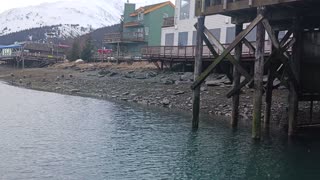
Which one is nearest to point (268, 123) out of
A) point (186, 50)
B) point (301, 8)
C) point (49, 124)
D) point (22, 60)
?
point (301, 8)

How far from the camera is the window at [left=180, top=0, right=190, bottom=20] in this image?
56.2 meters

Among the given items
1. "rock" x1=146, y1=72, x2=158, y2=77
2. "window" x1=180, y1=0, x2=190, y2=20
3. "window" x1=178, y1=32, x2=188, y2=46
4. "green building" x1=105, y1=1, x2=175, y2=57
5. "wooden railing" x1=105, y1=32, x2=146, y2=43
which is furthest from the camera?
"wooden railing" x1=105, y1=32, x2=146, y2=43

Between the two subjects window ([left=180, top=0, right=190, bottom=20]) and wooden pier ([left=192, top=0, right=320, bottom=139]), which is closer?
wooden pier ([left=192, top=0, right=320, bottom=139])

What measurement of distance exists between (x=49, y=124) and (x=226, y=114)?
12251mm

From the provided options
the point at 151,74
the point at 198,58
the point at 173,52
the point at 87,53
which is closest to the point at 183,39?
the point at 151,74

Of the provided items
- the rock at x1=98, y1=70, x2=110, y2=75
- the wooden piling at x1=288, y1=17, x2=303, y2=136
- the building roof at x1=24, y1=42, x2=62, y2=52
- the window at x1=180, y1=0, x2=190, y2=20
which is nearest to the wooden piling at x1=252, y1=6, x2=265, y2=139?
the wooden piling at x1=288, y1=17, x2=303, y2=136

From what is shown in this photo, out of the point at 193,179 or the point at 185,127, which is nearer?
the point at 193,179

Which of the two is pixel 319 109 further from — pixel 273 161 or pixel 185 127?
pixel 273 161

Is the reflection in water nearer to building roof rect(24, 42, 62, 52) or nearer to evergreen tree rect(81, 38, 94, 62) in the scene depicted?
evergreen tree rect(81, 38, 94, 62)

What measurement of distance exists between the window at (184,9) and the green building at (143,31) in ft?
65.4

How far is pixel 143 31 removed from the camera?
3177 inches

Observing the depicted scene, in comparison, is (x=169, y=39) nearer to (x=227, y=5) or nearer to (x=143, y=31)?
(x=143, y=31)

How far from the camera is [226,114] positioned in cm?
3234

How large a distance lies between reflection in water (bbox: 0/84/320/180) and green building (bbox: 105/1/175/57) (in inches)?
1910
